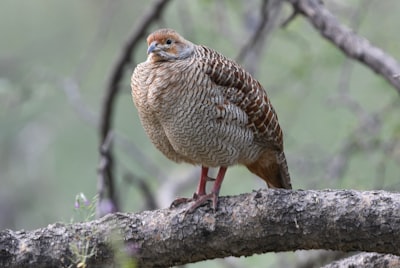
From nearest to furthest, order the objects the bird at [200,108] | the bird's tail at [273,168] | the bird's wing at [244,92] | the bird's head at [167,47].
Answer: the bird at [200,108] → the bird's wing at [244,92] → the bird's head at [167,47] → the bird's tail at [273,168]

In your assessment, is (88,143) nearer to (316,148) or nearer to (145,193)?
(316,148)

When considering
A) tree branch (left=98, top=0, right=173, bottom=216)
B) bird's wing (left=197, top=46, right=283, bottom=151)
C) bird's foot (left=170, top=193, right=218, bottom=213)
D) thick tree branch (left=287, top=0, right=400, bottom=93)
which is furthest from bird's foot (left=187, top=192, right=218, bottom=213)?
tree branch (left=98, top=0, right=173, bottom=216)

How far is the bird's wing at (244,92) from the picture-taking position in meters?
4.97

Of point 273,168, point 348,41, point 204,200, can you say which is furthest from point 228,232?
point 348,41

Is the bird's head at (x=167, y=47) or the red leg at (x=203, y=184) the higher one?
the bird's head at (x=167, y=47)

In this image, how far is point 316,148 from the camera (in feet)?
28.4

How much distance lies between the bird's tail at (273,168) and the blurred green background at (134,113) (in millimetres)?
1034

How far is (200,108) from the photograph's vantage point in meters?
4.85

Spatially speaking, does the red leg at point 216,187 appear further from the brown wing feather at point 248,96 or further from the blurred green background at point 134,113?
the blurred green background at point 134,113

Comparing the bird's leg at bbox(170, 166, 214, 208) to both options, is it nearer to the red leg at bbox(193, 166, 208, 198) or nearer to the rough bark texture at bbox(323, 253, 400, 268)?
the red leg at bbox(193, 166, 208, 198)

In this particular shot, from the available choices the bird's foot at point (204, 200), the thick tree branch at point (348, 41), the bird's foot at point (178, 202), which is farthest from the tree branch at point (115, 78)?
the bird's foot at point (204, 200)

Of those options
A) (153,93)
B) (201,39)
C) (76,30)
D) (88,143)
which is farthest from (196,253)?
(76,30)

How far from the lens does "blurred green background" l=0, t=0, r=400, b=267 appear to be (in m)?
7.59

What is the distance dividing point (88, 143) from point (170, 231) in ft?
28.2
